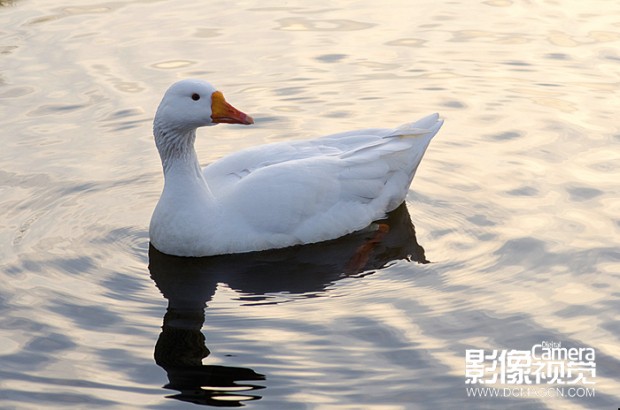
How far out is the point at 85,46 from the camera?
14430 mm

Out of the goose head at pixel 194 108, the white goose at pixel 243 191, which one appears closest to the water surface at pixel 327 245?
the white goose at pixel 243 191

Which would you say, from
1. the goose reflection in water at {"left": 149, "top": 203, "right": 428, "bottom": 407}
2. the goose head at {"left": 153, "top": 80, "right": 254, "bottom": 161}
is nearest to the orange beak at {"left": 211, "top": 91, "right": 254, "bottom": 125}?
the goose head at {"left": 153, "top": 80, "right": 254, "bottom": 161}

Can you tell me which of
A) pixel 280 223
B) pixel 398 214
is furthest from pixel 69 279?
pixel 398 214

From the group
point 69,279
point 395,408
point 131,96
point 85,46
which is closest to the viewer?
point 395,408

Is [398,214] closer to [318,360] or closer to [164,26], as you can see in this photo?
[318,360]

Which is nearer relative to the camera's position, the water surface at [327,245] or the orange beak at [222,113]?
the water surface at [327,245]

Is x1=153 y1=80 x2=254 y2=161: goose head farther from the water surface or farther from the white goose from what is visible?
the water surface

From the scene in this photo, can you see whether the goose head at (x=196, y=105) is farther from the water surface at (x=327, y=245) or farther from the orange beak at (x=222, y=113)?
the water surface at (x=327, y=245)

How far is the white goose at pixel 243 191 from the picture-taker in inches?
370

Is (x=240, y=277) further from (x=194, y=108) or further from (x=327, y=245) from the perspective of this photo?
(x=194, y=108)

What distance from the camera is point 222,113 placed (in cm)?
934

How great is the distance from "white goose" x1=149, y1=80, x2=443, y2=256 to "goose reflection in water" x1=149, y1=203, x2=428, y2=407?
12cm

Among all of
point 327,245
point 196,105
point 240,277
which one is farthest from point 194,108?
point 327,245

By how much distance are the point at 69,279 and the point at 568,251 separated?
4.33m
